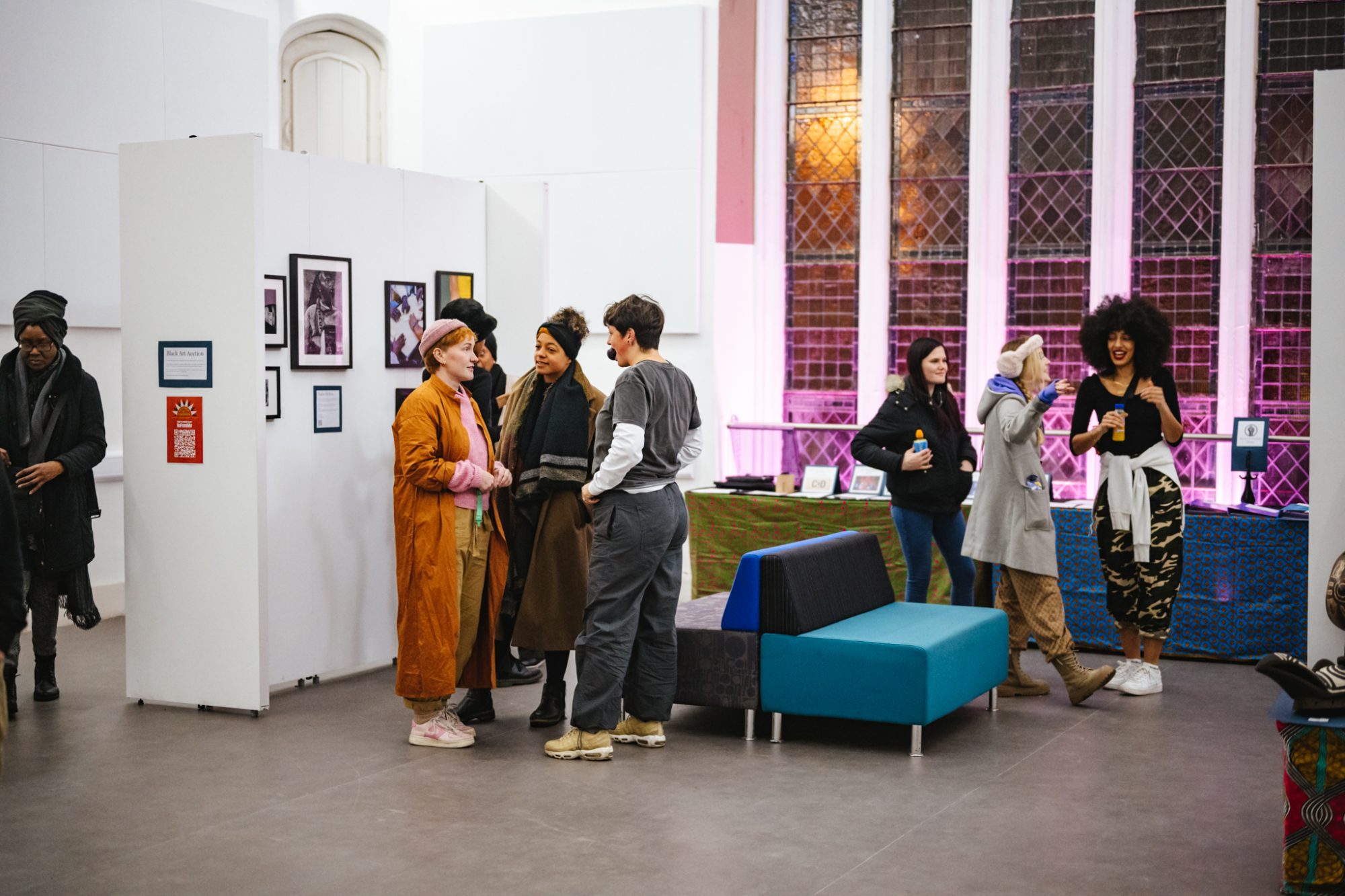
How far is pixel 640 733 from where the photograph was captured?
17.7 feet

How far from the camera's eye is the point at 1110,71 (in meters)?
8.27

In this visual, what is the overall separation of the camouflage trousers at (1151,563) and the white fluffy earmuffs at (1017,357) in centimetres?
65

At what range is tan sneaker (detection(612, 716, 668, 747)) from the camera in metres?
5.38

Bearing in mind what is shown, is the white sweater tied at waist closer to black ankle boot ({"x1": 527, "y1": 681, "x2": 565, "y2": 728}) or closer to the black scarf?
the black scarf

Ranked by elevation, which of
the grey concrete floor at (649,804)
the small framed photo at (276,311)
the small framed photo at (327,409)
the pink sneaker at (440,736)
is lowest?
the grey concrete floor at (649,804)

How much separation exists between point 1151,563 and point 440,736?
3010 millimetres

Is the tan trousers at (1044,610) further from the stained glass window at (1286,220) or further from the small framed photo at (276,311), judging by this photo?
the small framed photo at (276,311)

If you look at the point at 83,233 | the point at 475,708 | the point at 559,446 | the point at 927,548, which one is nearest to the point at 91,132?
the point at 83,233

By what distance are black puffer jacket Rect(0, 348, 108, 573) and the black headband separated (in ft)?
6.52

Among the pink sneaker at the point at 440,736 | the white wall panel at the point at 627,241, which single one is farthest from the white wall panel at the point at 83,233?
the pink sneaker at the point at 440,736

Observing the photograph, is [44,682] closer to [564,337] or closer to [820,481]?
[564,337]

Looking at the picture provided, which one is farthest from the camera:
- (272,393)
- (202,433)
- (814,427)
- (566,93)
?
(566,93)

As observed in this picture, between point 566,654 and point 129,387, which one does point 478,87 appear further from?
point 566,654

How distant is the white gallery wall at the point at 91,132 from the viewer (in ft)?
25.6
